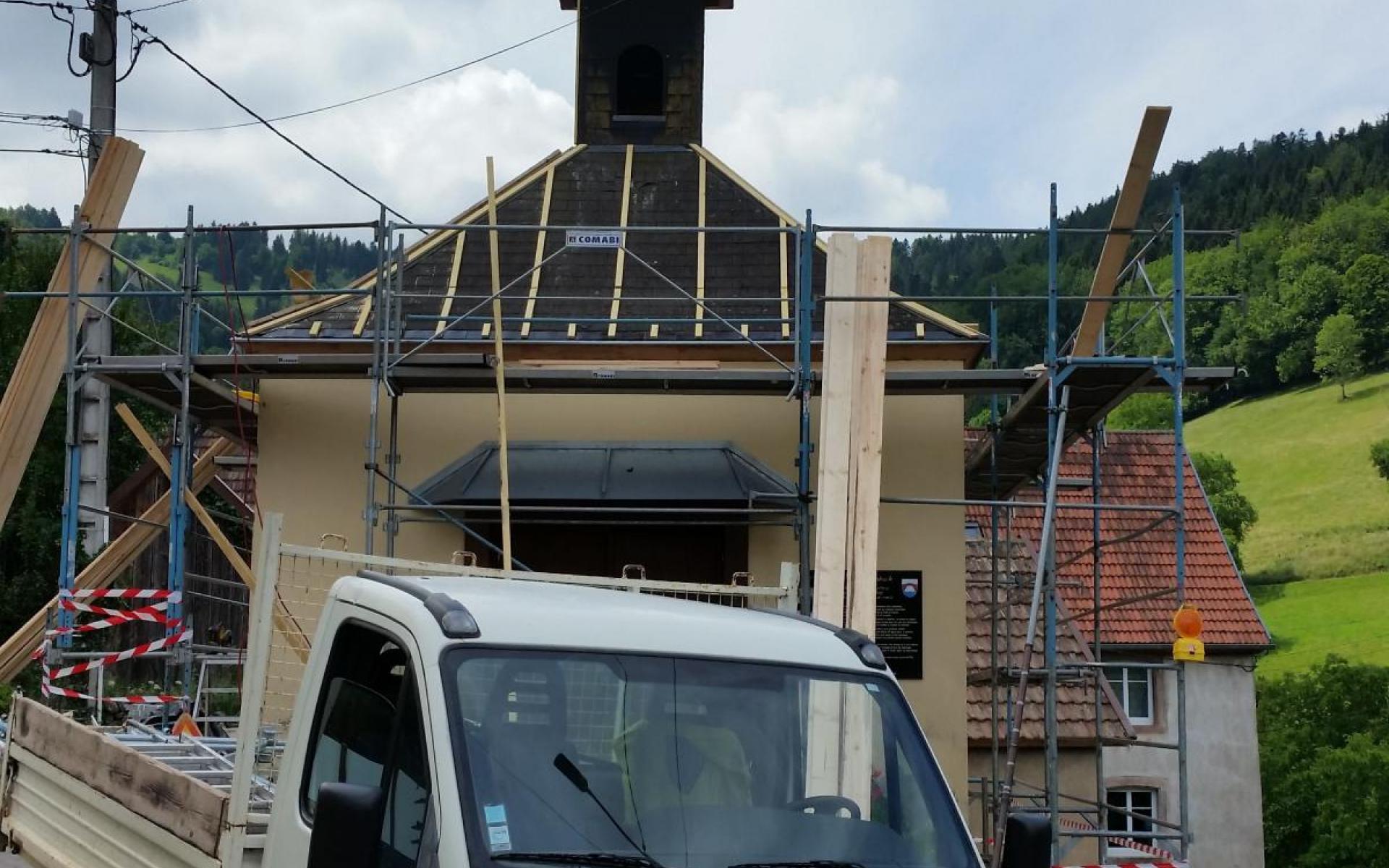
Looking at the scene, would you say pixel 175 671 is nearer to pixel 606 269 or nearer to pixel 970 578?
pixel 606 269

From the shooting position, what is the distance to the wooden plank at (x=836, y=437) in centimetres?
992

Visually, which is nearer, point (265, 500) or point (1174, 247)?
point (1174, 247)

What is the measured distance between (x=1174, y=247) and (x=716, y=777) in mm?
9788

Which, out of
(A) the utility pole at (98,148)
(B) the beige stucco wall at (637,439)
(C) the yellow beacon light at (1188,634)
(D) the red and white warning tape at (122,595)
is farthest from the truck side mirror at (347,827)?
(A) the utility pole at (98,148)

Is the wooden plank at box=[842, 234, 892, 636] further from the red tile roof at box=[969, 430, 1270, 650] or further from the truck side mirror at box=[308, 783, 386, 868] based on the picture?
the red tile roof at box=[969, 430, 1270, 650]

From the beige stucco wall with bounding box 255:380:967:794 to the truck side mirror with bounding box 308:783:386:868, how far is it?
1035 cm

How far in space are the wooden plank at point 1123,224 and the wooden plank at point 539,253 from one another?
468 centimetres

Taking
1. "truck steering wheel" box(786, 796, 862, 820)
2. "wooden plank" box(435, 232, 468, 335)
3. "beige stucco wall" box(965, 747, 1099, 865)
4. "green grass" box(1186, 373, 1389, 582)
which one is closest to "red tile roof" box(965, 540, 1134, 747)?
"beige stucco wall" box(965, 747, 1099, 865)

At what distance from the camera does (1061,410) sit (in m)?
12.9

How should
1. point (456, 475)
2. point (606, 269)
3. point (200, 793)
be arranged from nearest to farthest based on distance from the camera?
point (200, 793) → point (456, 475) → point (606, 269)

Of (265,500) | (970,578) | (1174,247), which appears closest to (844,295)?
(1174,247)

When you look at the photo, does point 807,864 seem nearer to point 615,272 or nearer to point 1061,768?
point 615,272

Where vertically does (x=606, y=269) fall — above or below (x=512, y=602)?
above

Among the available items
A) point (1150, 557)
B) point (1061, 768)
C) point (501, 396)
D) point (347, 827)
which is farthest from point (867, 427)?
point (1150, 557)
